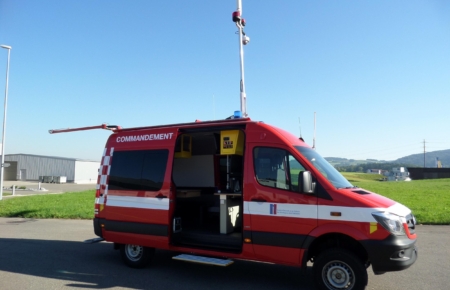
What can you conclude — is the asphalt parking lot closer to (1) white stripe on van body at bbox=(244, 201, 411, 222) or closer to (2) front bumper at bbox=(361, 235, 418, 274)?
(2) front bumper at bbox=(361, 235, 418, 274)

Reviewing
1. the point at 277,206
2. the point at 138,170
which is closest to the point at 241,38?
the point at 138,170

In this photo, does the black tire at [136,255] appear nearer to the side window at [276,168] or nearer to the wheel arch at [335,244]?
the side window at [276,168]

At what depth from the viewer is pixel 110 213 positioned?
301 inches

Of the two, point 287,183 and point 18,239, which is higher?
point 287,183

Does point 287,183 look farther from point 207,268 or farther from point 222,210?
point 207,268

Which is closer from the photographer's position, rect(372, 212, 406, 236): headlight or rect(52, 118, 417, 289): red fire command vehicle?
rect(372, 212, 406, 236): headlight

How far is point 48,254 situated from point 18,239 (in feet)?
8.69

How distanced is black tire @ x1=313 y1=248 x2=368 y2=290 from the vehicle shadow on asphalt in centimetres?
62

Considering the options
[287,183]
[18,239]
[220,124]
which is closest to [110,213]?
[220,124]

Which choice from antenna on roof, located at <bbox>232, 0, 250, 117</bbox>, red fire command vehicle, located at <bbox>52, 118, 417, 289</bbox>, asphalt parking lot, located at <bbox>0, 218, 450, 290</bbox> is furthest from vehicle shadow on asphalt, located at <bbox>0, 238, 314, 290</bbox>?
antenna on roof, located at <bbox>232, 0, 250, 117</bbox>

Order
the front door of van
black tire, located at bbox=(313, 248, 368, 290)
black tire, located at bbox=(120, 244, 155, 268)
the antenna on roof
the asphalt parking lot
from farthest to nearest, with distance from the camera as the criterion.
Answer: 1. the antenna on roof
2. black tire, located at bbox=(120, 244, 155, 268)
3. the asphalt parking lot
4. the front door of van
5. black tire, located at bbox=(313, 248, 368, 290)

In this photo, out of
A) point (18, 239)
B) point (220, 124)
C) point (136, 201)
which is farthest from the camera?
point (18, 239)

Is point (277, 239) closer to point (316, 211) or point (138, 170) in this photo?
point (316, 211)

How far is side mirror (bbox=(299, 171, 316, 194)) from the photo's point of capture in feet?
18.1
